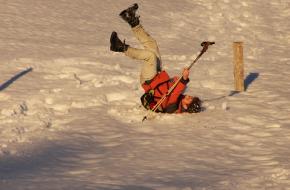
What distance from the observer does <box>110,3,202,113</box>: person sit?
10562 millimetres

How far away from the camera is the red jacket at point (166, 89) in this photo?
10508 millimetres

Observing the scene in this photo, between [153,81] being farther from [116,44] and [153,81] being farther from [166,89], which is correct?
[116,44]

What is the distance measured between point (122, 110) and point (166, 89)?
0.85 m

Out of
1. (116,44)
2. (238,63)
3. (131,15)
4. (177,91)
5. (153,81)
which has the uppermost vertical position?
(131,15)

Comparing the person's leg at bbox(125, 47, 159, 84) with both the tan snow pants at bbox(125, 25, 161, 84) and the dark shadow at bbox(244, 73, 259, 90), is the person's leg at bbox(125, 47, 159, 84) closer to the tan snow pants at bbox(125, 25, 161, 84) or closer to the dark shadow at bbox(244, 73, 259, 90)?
the tan snow pants at bbox(125, 25, 161, 84)

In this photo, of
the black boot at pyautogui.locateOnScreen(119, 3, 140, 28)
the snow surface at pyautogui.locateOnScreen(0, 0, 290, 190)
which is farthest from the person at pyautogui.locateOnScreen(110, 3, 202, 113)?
the snow surface at pyautogui.locateOnScreen(0, 0, 290, 190)

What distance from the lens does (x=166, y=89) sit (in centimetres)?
1070

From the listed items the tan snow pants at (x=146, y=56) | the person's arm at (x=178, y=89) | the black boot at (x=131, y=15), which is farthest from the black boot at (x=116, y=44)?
the person's arm at (x=178, y=89)

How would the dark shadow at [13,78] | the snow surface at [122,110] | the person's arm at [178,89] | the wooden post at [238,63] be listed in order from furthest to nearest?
the wooden post at [238,63] < the dark shadow at [13,78] < the person's arm at [178,89] < the snow surface at [122,110]

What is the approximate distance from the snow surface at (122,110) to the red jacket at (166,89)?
0.26 meters

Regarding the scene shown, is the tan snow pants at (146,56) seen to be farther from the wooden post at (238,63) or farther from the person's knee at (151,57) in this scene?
the wooden post at (238,63)

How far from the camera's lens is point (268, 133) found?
9672 mm

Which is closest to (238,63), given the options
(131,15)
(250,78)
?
(250,78)

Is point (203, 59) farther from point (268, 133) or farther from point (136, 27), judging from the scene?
point (268, 133)
